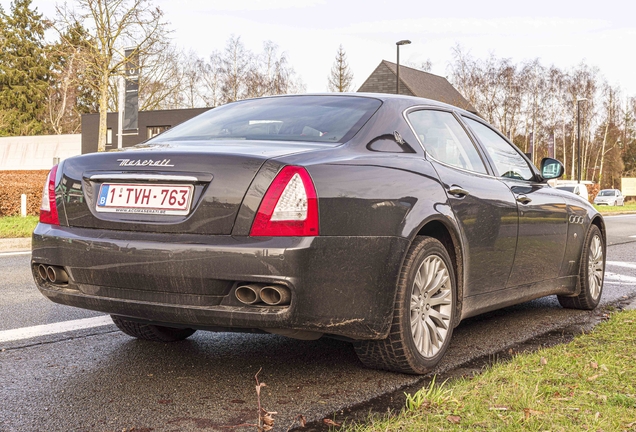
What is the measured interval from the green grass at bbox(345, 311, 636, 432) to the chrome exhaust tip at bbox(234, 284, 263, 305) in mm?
677

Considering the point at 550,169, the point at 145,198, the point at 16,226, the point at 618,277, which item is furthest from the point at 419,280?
the point at 16,226

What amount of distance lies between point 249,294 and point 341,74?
223 ft

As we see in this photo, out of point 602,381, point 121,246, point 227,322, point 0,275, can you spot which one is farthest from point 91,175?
point 0,275

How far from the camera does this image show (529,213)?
4.96 meters

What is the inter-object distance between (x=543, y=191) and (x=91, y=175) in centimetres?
327

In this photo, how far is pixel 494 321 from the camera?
18.2ft

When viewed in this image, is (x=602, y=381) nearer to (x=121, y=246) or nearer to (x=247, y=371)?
(x=247, y=371)

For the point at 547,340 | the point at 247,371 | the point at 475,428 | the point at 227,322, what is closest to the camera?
the point at 475,428

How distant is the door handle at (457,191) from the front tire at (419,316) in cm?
34

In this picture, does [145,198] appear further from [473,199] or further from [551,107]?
[551,107]

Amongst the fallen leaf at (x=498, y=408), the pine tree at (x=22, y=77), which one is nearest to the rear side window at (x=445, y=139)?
the fallen leaf at (x=498, y=408)

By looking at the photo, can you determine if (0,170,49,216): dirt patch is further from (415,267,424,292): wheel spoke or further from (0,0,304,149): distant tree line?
(0,0,304,149): distant tree line

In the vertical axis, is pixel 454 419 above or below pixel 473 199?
below

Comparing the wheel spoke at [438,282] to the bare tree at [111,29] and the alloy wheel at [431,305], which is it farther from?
the bare tree at [111,29]
